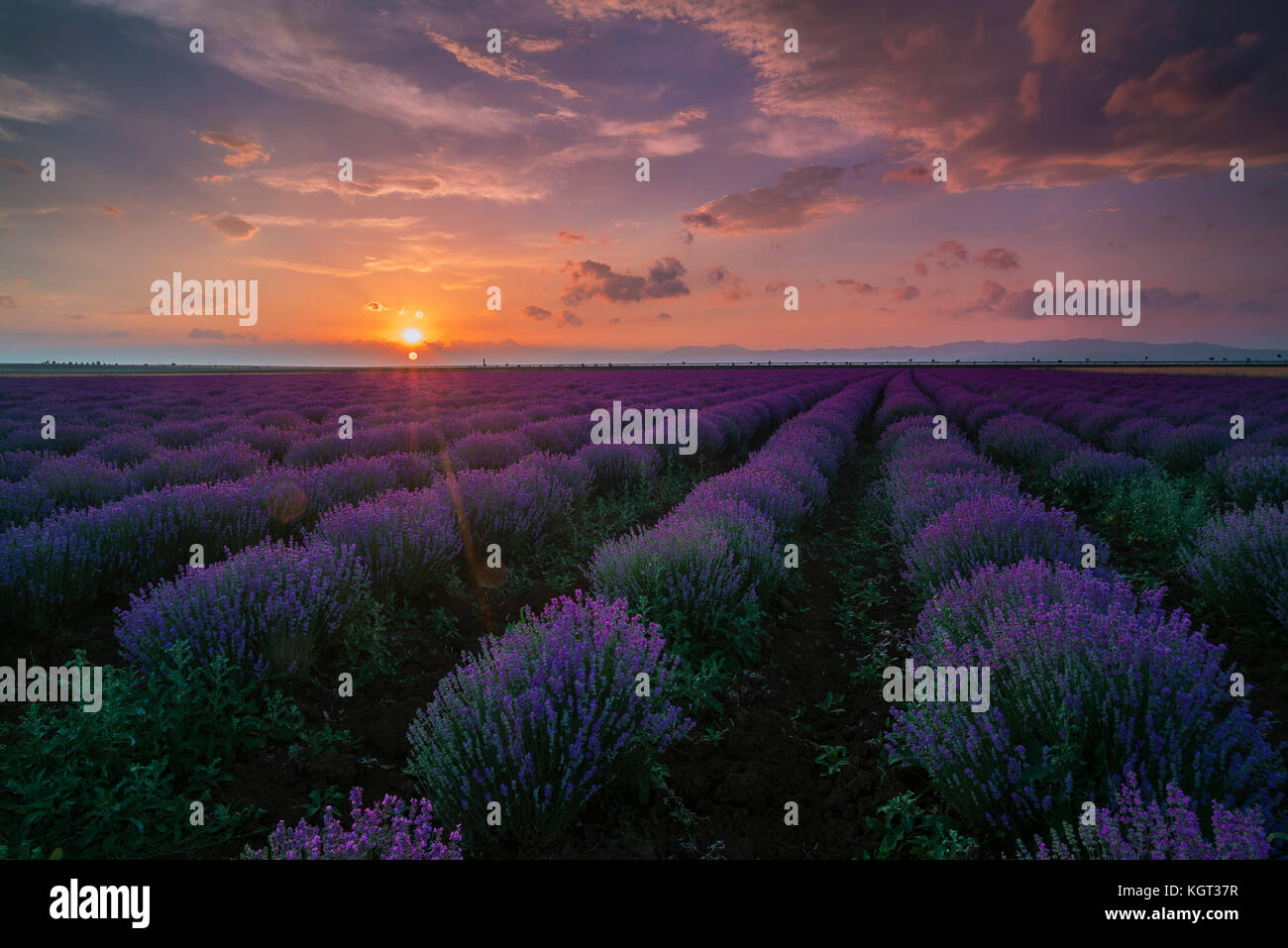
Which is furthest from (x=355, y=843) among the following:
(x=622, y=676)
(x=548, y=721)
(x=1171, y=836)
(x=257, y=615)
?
(x=1171, y=836)

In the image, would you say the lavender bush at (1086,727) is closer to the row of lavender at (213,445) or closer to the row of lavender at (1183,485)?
the row of lavender at (1183,485)

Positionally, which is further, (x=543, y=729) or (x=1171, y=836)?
(x=543, y=729)

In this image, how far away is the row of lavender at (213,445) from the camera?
239 inches

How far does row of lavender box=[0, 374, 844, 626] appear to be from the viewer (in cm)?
380

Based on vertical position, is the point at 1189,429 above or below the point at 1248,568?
above

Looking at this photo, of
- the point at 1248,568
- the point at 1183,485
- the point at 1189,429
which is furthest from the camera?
the point at 1189,429

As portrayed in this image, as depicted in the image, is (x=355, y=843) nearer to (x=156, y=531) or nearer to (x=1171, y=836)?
(x=1171, y=836)

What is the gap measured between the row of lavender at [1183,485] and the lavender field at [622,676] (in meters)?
0.05

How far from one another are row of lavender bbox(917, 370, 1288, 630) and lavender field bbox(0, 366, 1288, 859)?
0.05 meters

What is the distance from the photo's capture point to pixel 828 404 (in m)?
16.9

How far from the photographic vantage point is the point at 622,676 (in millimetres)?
2609

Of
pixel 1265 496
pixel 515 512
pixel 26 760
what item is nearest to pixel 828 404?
pixel 1265 496

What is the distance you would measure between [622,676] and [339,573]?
2.10 meters
